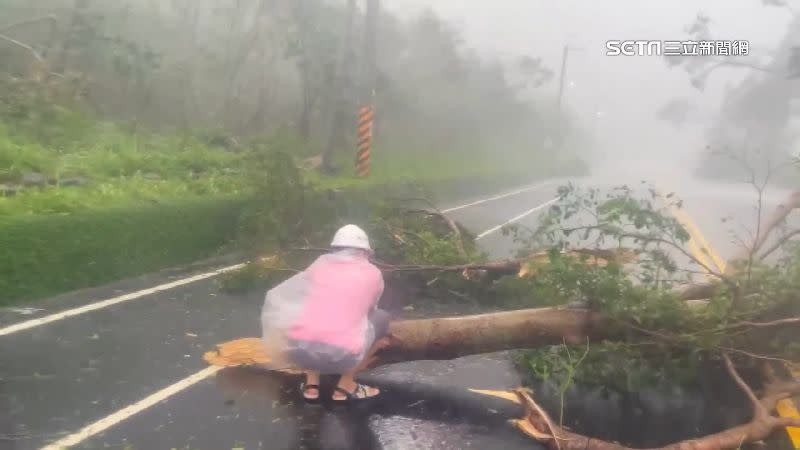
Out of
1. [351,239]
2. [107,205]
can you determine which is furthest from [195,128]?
[351,239]

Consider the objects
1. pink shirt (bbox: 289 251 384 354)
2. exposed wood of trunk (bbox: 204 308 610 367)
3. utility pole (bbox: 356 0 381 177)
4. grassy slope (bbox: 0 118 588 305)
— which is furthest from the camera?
utility pole (bbox: 356 0 381 177)

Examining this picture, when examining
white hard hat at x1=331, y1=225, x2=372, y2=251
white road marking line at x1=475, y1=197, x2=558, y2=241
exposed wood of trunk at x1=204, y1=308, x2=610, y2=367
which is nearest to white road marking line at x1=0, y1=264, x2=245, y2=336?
exposed wood of trunk at x1=204, y1=308, x2=610, y2=367

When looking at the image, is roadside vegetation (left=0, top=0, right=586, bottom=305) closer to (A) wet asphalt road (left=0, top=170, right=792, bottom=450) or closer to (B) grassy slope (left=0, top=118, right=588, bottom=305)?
(B) grassy slope (left=0, top=118, right=588, bottom=305)

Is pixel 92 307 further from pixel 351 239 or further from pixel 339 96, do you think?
pixel 339 96

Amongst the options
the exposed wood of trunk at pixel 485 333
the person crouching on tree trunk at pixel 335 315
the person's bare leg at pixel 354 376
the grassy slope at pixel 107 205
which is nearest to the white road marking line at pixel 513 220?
the grassy slope at pixel 107 205

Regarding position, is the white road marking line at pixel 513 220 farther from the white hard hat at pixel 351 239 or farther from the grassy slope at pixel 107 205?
the white hard hat at pixel 351 239

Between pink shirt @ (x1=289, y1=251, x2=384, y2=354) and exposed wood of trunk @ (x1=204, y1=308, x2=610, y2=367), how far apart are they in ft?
2.21

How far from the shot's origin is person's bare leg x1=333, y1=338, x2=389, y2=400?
16.8ft

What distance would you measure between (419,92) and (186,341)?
90.4ft

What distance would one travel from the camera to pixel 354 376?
557cm

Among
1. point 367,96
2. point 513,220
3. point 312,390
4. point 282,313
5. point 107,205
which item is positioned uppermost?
point 367,96

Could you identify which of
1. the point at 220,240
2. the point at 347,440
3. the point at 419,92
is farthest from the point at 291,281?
the point at 419,92

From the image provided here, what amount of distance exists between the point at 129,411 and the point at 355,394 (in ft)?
4.66

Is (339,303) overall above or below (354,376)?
above
